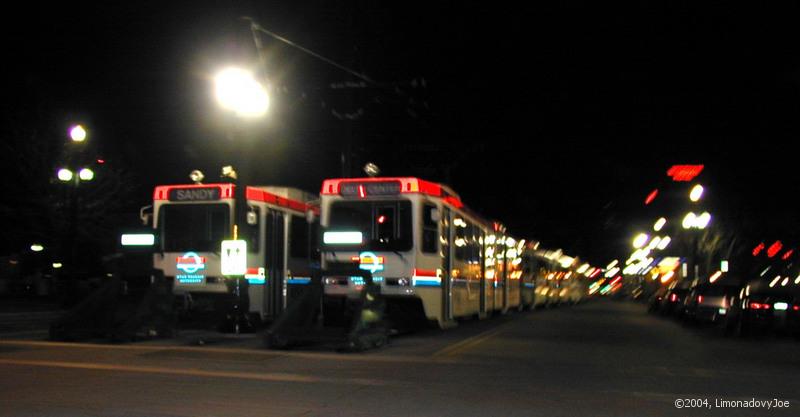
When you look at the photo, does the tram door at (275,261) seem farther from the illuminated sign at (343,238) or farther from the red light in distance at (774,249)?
the red light in distance at (774,249)

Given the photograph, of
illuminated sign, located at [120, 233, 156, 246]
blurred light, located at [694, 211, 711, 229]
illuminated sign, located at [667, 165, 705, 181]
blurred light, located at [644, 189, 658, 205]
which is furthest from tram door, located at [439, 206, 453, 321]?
blurred light, located at [644, 189, 658, 205]

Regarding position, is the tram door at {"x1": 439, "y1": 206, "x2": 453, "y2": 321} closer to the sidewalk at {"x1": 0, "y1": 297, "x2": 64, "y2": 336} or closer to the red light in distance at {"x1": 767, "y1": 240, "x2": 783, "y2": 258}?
the sidewalk at {"x1": 0, "y1": 297, "x2": 64, "y2": 336}

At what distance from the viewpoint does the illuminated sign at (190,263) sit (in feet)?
61.0

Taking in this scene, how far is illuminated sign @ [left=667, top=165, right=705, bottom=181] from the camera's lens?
132ft

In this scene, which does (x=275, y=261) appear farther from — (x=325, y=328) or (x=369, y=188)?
(x=325, y=328)

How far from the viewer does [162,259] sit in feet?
61.2

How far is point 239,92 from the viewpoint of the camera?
1539 cm

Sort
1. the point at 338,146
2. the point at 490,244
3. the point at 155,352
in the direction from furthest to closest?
the point at 338,146, the point at 490,244, the point at 155,352

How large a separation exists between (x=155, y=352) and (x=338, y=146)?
17769mm

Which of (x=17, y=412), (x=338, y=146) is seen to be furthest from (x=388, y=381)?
(x=338, y=146)

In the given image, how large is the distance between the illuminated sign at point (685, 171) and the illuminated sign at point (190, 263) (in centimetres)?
2820

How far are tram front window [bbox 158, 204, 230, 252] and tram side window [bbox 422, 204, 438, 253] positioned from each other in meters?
4.64

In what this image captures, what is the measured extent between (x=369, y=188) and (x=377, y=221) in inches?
30.0

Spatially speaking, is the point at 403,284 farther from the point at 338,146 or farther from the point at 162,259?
the point at 338,146
